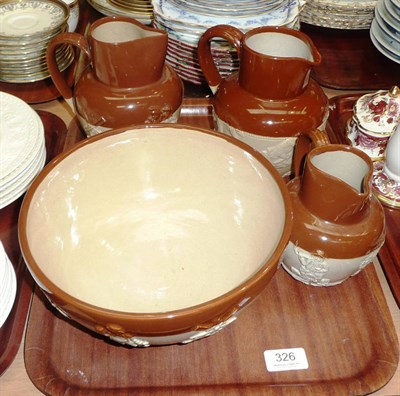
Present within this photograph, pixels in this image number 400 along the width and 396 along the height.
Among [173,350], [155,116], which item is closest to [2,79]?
[155,116]

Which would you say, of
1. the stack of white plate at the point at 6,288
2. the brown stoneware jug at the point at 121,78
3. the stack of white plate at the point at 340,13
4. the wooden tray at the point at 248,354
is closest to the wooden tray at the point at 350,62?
the stack of white plate at the point at 340,13

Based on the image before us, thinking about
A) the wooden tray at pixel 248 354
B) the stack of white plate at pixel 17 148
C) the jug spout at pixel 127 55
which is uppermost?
the jug spout at pixel 127 55

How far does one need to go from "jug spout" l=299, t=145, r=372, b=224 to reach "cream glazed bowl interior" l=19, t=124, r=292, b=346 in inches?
1.6

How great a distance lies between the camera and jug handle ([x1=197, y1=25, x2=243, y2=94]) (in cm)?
66

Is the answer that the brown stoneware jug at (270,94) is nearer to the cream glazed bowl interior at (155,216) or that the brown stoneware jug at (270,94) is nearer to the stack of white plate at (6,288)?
the cream glazed bowl interior at (155,216)

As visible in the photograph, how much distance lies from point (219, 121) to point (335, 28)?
491 millimetres

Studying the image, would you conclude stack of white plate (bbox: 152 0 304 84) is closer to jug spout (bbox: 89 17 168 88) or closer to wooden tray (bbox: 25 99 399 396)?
jug spout (bbox: 89 17 168 88)

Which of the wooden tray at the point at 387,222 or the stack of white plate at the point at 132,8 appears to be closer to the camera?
the wooden tray at the point at 387,222

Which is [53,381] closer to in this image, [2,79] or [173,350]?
[173,350]

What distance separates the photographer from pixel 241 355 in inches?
21.5

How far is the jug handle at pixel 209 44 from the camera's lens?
2.17 ft

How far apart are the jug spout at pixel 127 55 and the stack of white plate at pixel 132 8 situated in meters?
0.29

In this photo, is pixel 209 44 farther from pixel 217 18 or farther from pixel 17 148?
pixel 17 148

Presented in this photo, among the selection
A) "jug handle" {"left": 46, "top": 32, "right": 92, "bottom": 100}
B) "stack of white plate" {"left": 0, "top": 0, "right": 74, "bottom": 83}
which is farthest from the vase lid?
"stack of white plate" {"left": 0, "top": 0, "right": 74, "bottom": 83}
